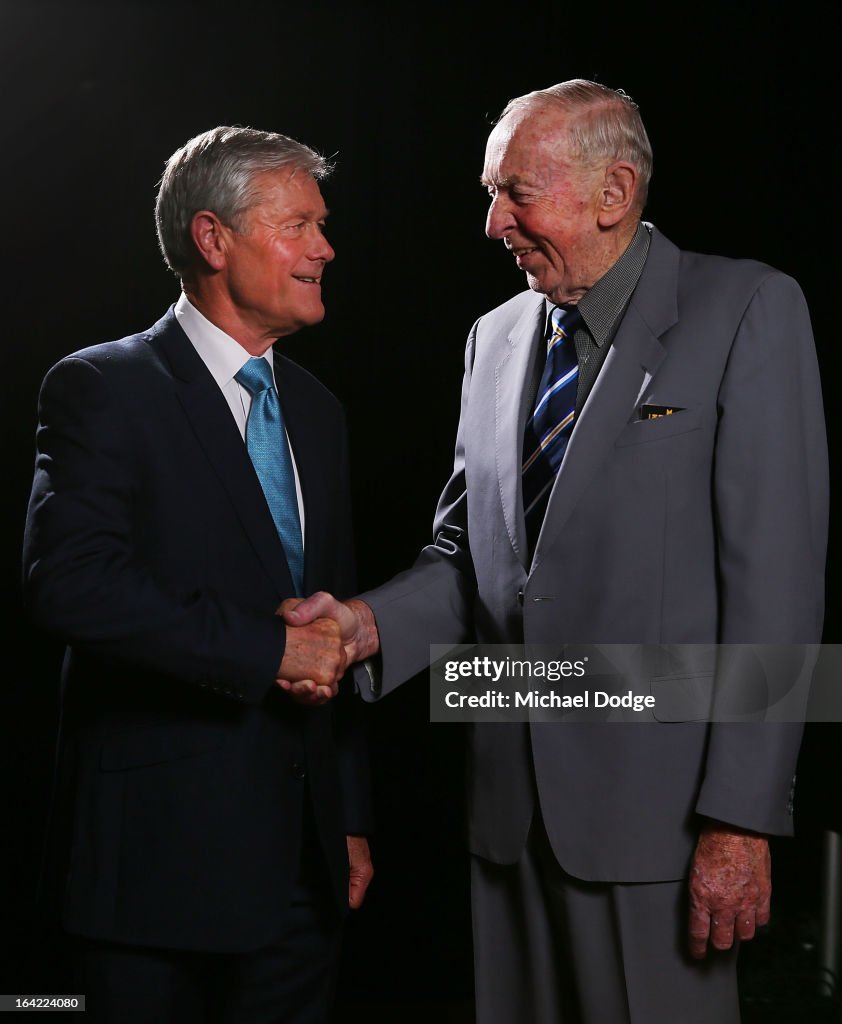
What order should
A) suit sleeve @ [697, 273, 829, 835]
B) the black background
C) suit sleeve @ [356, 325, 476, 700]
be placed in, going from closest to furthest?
suit sleeve @ [697, 273, 829, 835]
suit sleeve @ [356, 325, 476, 700]
the black background

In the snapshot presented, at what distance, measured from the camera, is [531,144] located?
2.20 m

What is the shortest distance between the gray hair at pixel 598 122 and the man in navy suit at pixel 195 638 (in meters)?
0.43

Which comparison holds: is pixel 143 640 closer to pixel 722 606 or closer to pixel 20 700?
pixel 722 606

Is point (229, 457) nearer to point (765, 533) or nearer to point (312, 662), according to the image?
point (312, 662)

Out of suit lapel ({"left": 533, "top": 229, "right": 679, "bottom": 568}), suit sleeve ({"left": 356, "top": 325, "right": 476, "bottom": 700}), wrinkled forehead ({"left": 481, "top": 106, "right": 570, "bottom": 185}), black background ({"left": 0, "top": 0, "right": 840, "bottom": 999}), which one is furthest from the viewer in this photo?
black background ({"left": 0, "top": 0, "right": 840, "bottom": 999})

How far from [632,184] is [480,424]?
1.59 feet

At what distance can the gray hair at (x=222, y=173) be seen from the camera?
2223mm

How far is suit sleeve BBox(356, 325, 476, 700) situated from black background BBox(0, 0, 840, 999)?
0.84 meters

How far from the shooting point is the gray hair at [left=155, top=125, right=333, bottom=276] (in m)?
2.22

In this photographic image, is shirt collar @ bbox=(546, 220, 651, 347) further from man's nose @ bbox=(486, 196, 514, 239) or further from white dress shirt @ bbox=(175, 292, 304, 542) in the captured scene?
white dress shirt @ bbox=(175, 292, 304, 542)

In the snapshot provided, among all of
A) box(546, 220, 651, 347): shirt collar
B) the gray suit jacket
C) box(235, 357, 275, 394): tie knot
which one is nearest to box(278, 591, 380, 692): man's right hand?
the gray suit jacket

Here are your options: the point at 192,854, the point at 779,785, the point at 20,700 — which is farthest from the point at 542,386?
the point at 20,700

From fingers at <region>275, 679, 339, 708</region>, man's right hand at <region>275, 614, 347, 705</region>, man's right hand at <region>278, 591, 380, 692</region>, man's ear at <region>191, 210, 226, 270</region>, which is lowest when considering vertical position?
fingers at <region>275, 679, 339, 708</region>

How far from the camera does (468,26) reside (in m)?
3.21
